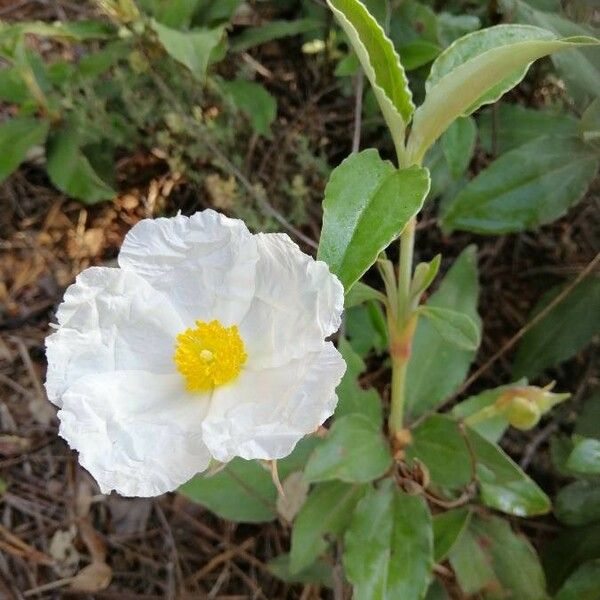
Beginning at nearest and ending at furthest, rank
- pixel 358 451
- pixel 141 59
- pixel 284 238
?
pixel 284 238 → pixel 358 451 → pixel 141 59

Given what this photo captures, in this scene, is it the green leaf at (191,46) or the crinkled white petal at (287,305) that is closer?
the crinkled white petal at (287,305)

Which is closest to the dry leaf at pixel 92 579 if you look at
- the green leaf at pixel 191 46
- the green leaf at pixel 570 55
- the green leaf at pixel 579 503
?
the green leaf at pixel 579 503

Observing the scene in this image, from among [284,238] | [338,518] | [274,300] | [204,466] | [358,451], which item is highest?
[284,238]

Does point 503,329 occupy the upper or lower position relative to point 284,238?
lower

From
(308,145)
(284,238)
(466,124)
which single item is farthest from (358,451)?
(308,145)

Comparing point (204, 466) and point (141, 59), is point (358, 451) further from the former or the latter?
point (141, 59)

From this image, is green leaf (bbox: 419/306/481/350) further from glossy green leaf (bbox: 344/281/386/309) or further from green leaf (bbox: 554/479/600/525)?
green leaf (bbox: 554/479/600/525)

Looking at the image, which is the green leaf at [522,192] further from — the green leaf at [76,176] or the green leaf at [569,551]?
the green leaf at [76,176]

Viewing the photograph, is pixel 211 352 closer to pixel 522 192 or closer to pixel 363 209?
pixel 363 209
